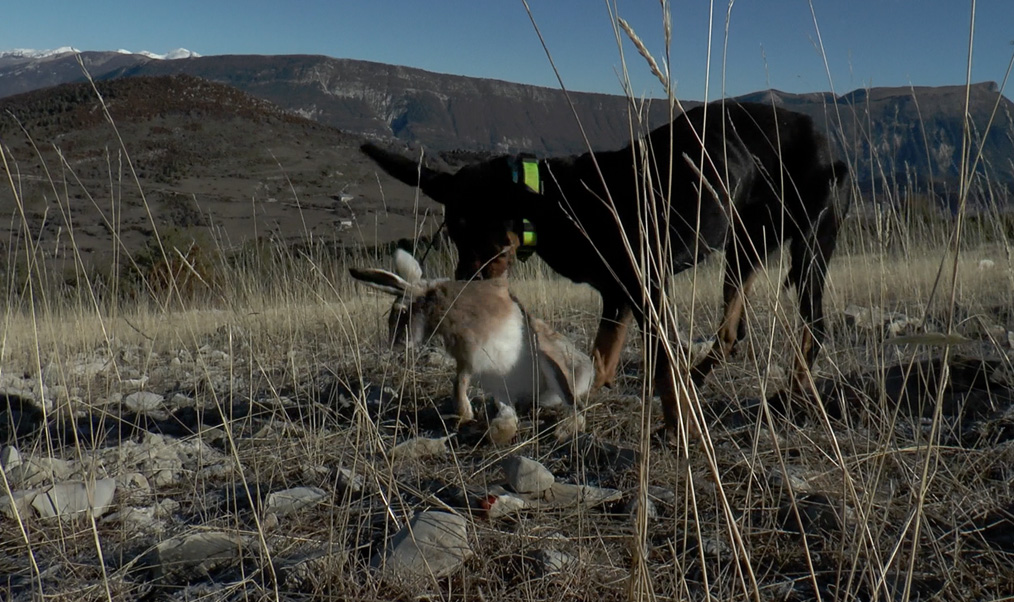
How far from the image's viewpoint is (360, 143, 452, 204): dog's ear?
3523mm

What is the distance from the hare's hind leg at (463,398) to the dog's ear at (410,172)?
1.07 meters

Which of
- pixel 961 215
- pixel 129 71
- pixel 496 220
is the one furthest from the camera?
pixel 129 71

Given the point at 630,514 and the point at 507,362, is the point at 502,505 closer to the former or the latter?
the point at 630,514

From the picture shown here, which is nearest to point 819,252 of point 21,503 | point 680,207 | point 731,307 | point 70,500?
point 731,307

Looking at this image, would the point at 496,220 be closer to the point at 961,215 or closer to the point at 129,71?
the point at 961,215

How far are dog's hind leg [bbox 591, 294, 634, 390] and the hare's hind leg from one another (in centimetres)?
57

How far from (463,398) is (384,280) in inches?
19.4

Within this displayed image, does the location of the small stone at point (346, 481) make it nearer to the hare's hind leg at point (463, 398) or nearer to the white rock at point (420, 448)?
the white rock at point (420, 448)

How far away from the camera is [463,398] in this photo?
8.82 ft

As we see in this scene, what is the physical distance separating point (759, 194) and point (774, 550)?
1953 millimetres

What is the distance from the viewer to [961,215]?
1151 millimetres

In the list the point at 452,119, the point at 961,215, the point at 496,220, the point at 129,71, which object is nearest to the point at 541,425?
the point at 496,220

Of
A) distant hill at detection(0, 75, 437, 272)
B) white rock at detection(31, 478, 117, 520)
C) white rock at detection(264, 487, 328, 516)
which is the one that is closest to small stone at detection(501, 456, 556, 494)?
white rock at detection(264, 487, 328, 516)

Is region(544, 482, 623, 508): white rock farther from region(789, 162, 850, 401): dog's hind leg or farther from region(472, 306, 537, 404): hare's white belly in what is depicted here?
region(789, 162, 850, 401): dog's hind leg
